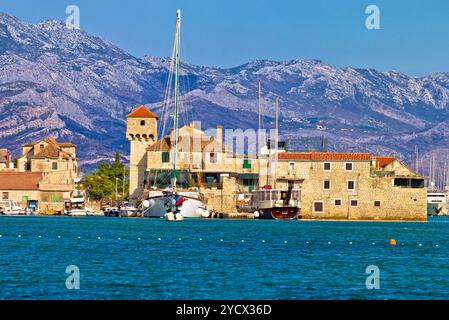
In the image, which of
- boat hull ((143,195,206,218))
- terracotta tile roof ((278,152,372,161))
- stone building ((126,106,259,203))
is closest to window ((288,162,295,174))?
terracotta tile roof ((278,152,372,161))

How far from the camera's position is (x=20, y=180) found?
15762cm

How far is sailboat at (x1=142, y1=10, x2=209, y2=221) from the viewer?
440ft

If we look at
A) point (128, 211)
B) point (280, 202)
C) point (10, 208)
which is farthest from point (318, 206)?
point (10, 208)

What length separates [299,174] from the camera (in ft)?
440

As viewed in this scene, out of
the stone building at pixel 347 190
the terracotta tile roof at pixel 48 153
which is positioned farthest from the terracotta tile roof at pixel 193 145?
the terracotta tile roof at pixel 48 153

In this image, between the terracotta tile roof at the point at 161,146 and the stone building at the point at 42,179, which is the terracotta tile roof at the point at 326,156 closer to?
the terracotta tile roof at the point at 161,146

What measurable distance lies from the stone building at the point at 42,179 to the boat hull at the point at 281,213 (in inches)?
1337

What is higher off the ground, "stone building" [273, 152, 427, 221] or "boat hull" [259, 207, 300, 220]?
"stone building" [273, 152, 427, 221]

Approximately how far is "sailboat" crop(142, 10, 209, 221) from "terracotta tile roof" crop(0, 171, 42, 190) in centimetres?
2170

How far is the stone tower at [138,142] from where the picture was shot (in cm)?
15325

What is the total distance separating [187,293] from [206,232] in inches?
1955

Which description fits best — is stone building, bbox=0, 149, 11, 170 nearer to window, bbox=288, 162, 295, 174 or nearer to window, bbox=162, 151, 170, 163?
window, bbox=162, 151, 170, 163

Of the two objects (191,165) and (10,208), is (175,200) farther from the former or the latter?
(10,208)
